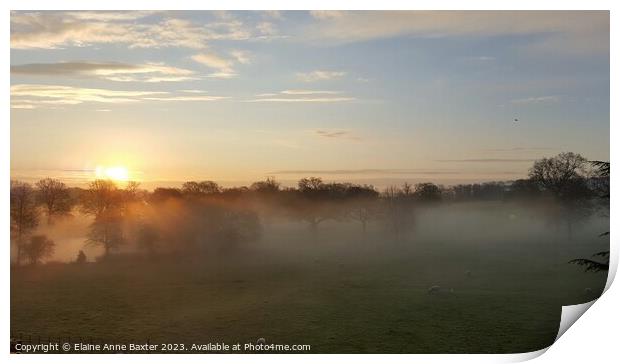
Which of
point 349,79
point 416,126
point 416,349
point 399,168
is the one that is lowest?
point 416,349

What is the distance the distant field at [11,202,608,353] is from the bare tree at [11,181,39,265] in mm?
239

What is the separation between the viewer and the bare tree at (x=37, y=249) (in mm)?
4926

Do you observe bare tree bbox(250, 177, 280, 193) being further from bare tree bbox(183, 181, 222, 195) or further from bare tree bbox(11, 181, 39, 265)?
bare tree bbox(11, 181, 39, 265)

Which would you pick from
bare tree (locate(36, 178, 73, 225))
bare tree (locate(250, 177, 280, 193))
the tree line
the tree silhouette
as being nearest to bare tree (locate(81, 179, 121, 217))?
the tree line

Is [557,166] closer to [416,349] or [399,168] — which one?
[399,168]

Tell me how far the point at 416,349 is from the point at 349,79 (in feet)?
6.71

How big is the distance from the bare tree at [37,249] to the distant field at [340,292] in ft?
0.27

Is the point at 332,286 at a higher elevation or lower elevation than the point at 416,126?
lower

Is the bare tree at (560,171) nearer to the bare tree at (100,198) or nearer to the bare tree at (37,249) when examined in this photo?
the bare tree at (100,198)

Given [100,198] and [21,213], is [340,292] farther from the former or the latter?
[21,213]
